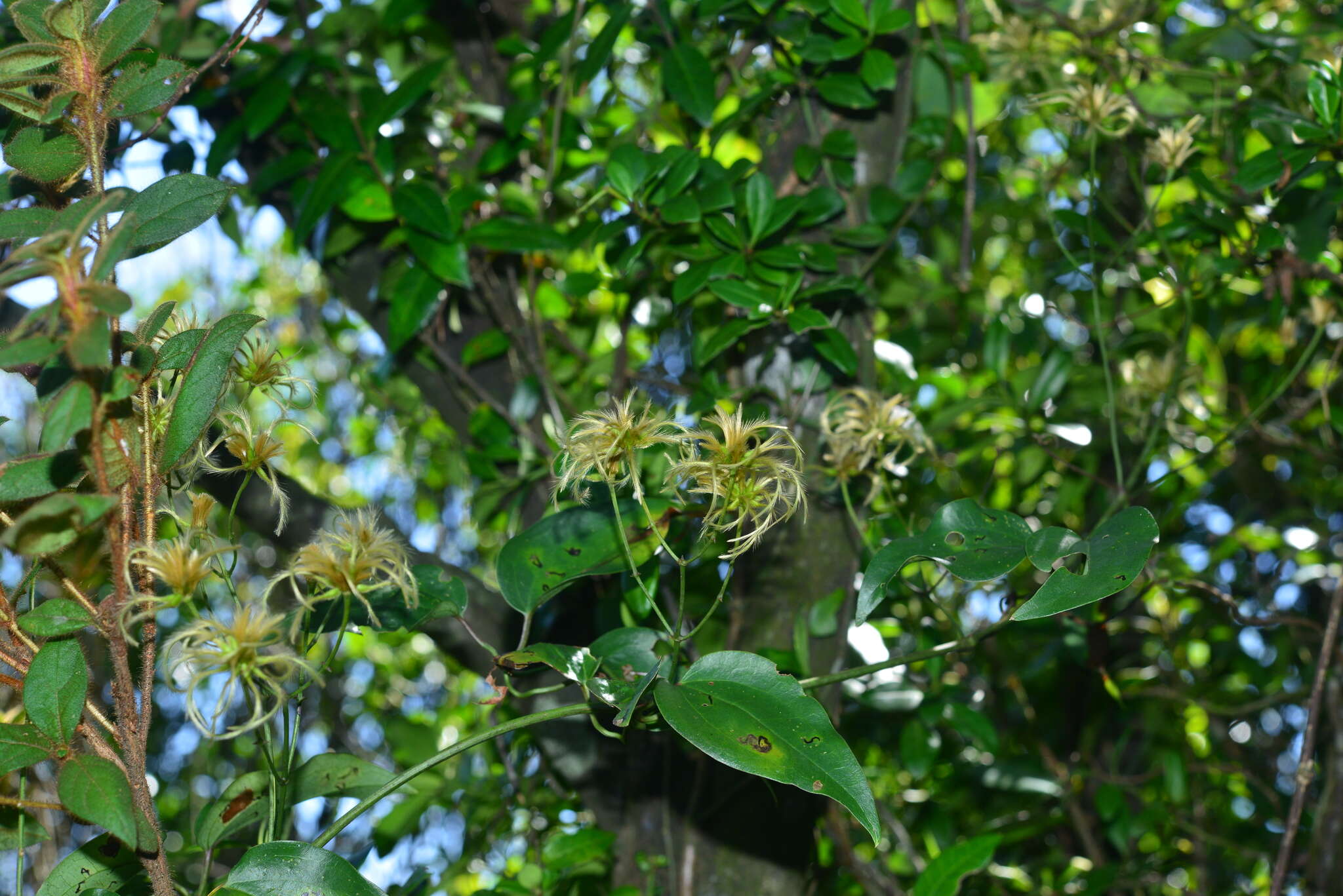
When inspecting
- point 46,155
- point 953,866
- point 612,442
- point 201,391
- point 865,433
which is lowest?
point 953,866

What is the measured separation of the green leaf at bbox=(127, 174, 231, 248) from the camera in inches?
20.4

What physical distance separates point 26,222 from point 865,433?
1.95ft

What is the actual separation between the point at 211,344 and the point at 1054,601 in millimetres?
476

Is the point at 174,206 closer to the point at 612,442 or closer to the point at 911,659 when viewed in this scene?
the point at 612,442

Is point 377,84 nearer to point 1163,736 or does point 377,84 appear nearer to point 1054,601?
point 1054,601

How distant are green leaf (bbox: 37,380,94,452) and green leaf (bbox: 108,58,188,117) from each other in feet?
0.54

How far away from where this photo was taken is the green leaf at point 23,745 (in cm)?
47

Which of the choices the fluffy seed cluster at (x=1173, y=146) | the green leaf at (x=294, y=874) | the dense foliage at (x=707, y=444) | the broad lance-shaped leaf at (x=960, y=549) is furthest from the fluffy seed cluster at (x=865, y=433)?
the green leaf at (x=294, y=874)

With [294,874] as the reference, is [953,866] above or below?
below

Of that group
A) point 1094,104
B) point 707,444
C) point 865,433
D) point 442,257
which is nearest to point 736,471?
point 707,444

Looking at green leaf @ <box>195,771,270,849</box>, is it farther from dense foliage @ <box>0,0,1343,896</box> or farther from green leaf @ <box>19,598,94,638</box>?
green leaf @ <box>19,598,94,638</box>

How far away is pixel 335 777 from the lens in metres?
0.67

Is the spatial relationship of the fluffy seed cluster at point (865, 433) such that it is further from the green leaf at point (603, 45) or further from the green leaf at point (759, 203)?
the green leaf at point (603, 45)

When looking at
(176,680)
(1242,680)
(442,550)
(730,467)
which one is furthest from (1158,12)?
(442,550)
